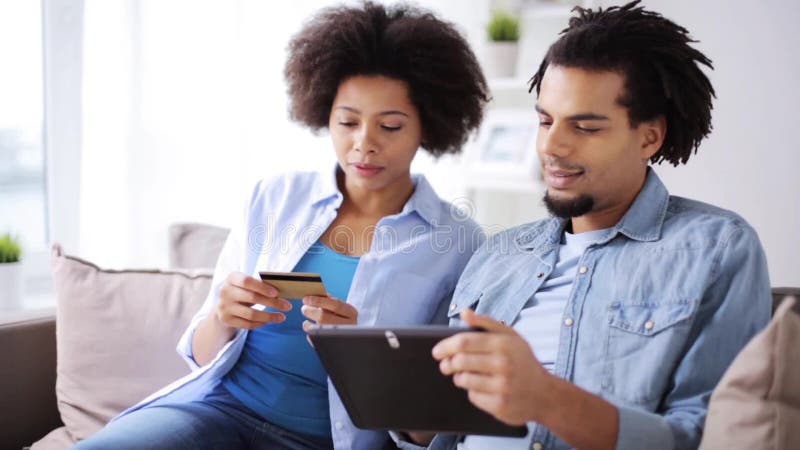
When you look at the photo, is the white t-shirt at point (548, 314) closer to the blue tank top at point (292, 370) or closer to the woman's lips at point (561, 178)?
the woman's lips at point (561, 178)

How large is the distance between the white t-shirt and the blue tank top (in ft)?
1.15

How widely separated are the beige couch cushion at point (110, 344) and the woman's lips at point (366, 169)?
0.46 metres

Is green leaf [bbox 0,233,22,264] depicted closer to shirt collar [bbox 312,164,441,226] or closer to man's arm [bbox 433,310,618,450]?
shirt collar [bbox 312,164,441,226]

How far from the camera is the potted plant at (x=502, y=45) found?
262cm

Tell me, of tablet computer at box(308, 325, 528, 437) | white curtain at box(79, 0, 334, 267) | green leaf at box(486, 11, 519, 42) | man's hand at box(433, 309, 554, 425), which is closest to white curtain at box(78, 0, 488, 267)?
white curtain at box(79, 0, 334, 267)

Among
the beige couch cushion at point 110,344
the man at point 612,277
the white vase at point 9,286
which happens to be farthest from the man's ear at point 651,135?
the white vase at point 9,286

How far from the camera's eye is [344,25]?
5.98 ft

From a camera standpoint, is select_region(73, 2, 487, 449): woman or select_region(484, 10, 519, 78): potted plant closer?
select_region(73, 2, 487, 449): woman

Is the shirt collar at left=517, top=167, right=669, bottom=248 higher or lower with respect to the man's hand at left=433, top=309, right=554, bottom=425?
higher

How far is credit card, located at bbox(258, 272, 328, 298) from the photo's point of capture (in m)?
1.41

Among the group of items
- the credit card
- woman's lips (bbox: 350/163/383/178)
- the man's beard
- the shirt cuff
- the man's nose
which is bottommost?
the shirt cuff

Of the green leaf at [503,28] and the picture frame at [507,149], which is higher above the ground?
the green leaf at [503,28]

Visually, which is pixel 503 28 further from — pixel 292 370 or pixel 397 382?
pixel 397 382

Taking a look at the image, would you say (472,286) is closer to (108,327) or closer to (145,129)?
(108,327)
